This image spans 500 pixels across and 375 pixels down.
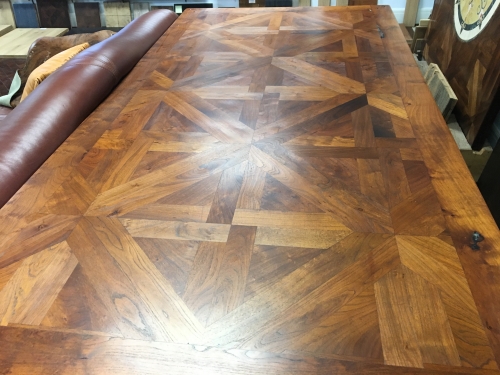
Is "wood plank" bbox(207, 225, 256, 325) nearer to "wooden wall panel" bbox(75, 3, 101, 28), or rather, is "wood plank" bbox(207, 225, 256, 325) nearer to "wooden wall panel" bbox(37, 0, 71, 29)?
"wooden wall panel" bbox(75, 3, 101, 28)

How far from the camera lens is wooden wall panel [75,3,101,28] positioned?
3.55 metres

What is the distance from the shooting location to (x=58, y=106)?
129cm

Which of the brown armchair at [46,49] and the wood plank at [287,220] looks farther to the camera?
the brown armchair at [46,49]

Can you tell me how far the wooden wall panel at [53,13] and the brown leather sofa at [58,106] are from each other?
2272mm

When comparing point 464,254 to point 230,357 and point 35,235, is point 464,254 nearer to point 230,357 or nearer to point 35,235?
point 230,357

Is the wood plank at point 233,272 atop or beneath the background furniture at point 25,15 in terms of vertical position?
atop

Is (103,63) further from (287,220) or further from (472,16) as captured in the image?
(472,16)

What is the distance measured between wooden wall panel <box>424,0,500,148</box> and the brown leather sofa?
135cm

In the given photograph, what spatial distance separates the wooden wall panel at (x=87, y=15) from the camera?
140 inches

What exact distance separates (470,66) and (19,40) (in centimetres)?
291

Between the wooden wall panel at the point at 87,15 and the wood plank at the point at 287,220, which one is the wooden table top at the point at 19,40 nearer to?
the wooden wall panel at the point at 87,15

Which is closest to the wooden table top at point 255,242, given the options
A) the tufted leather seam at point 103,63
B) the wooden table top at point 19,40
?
the tufted leather seam at point 103,63

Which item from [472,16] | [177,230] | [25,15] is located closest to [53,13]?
[25,15]

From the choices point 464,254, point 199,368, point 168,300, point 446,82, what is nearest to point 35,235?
point 168,300
